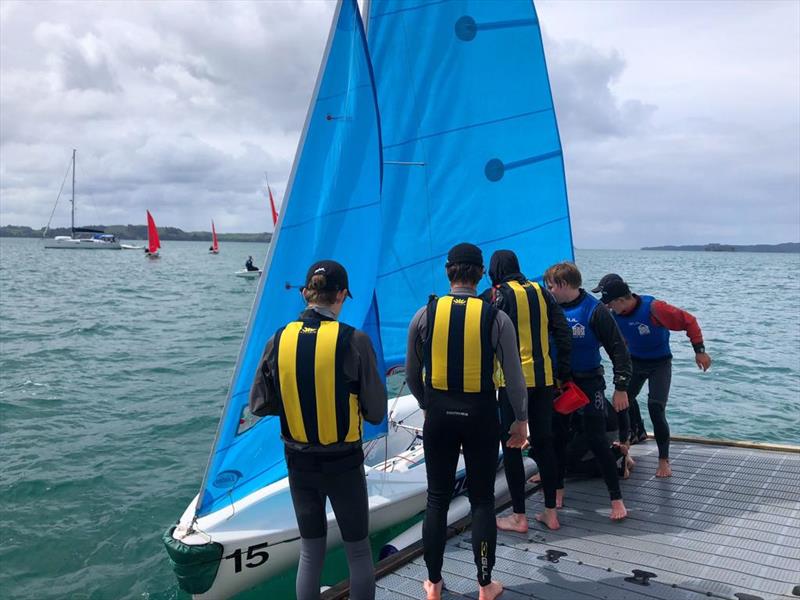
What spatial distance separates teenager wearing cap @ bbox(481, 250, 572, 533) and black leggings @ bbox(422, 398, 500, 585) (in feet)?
2.06

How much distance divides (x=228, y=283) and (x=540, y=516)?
42025 millimetres

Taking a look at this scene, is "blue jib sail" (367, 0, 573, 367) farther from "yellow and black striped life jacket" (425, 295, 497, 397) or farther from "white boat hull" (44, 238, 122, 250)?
"white boat hull" (44, 238, 122, 250)

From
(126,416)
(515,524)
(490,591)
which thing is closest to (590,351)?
(515,524)

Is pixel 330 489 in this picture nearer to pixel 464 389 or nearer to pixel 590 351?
pixel 464 389

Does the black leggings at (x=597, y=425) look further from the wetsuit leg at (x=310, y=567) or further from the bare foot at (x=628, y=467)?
→ the wetsuit leg at (x=310, y=567)

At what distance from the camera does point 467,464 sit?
3352 millimetres

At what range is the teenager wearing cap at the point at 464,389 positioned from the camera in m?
3.20

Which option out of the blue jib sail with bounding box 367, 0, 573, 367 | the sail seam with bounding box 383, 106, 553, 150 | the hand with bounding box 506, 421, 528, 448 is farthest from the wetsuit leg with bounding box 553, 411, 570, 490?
the sail seam with bounding box 383, 106, 553, 150

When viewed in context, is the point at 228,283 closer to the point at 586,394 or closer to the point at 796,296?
the point at 796,296

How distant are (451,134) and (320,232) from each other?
221 cm

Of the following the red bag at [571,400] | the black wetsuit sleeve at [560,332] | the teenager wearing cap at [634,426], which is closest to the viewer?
the black wetsuit sleeve at [560,332]

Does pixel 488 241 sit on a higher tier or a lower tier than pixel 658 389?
higher

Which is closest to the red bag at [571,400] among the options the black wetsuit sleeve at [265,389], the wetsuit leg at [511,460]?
the wetsuit leg at [511,460]

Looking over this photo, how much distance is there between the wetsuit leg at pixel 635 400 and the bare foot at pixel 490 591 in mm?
2658
